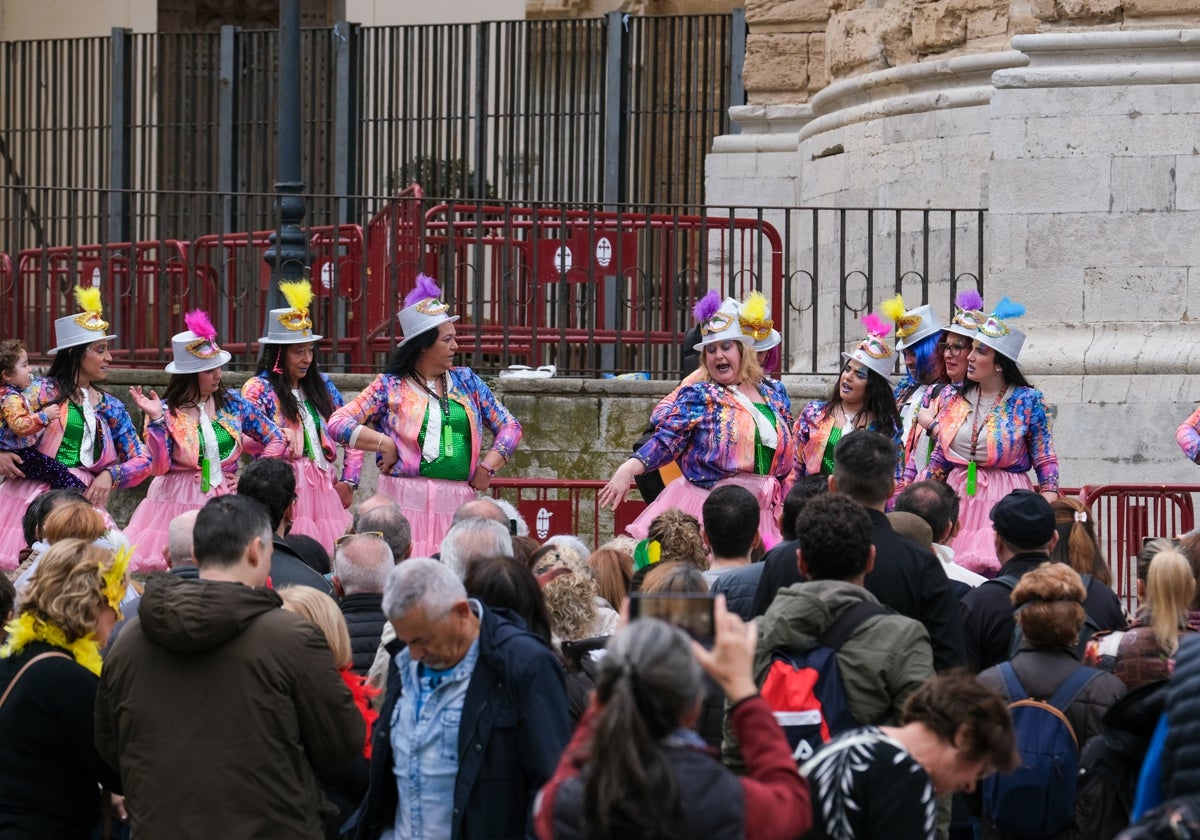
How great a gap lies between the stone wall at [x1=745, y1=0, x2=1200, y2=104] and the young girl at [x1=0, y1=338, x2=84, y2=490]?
21.0 feet

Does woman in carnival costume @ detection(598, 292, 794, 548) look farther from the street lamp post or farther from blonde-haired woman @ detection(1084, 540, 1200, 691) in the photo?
the street lamp post

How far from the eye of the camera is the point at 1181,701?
4465 millimetres

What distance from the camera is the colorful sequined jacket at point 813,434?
10156 mm

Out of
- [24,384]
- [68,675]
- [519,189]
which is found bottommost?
[68,675]

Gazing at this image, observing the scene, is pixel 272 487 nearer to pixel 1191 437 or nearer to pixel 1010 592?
pixel 1010 592

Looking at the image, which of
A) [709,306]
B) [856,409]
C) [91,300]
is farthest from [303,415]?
[856,409]

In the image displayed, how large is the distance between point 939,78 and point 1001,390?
4.70 metres

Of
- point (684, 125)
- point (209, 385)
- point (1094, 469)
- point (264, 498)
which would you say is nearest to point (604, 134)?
point (684, 125)

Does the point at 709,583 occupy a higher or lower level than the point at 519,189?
lower

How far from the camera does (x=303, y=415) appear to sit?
10500 mm

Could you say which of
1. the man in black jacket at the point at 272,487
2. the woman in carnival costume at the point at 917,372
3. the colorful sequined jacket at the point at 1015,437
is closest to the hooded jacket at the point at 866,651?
the man in black jacket at the point at 272,487

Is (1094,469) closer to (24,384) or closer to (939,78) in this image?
(939,78)

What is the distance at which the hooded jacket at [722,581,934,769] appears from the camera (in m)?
5.44

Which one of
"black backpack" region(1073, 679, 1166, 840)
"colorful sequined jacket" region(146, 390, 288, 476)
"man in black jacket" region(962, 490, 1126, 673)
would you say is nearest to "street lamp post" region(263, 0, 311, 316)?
"colorful sequined jacket" region(146, 390, 288, 476)
